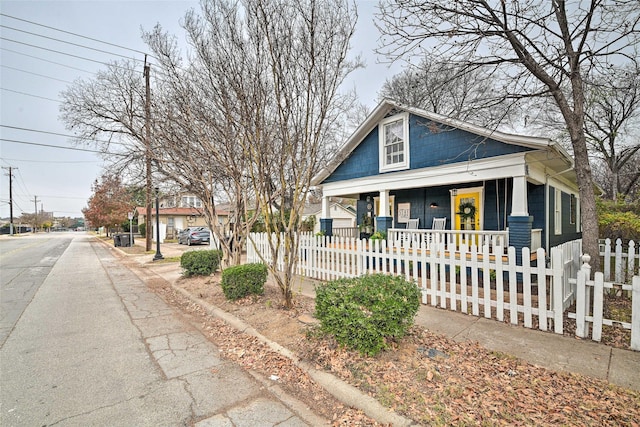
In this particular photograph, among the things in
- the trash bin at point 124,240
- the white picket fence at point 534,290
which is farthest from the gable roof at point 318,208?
the white picket fence at point 534,290

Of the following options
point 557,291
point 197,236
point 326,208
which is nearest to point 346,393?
point 557,291

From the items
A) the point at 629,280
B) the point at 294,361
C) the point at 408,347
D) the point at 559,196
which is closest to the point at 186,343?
the point at 294,361

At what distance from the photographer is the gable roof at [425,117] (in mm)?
6645

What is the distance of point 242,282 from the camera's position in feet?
18.2

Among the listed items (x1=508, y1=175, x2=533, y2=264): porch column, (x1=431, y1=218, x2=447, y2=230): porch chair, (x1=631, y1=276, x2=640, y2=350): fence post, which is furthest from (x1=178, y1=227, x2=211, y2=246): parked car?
(x1=631, y1=276, x2=640, y2=350): fence post

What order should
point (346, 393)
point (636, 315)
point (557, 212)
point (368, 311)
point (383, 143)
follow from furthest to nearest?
point (557, 212), point (383, 143), point (636, 315), point (368, 311), point (346, 393)

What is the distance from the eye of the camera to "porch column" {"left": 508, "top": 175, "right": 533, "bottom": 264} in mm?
6805

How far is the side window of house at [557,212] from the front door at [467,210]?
293 cm

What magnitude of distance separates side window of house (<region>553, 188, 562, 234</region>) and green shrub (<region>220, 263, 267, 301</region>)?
10.5 m

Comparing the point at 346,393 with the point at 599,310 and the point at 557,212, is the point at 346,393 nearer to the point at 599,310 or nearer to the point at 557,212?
the point at 599,310

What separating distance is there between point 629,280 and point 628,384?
499 cm

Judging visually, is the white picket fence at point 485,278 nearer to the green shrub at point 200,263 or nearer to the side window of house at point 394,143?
the green shrub at point 200,263

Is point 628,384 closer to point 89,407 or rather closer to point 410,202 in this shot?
point 89,407

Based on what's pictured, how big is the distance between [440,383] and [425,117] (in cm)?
797
